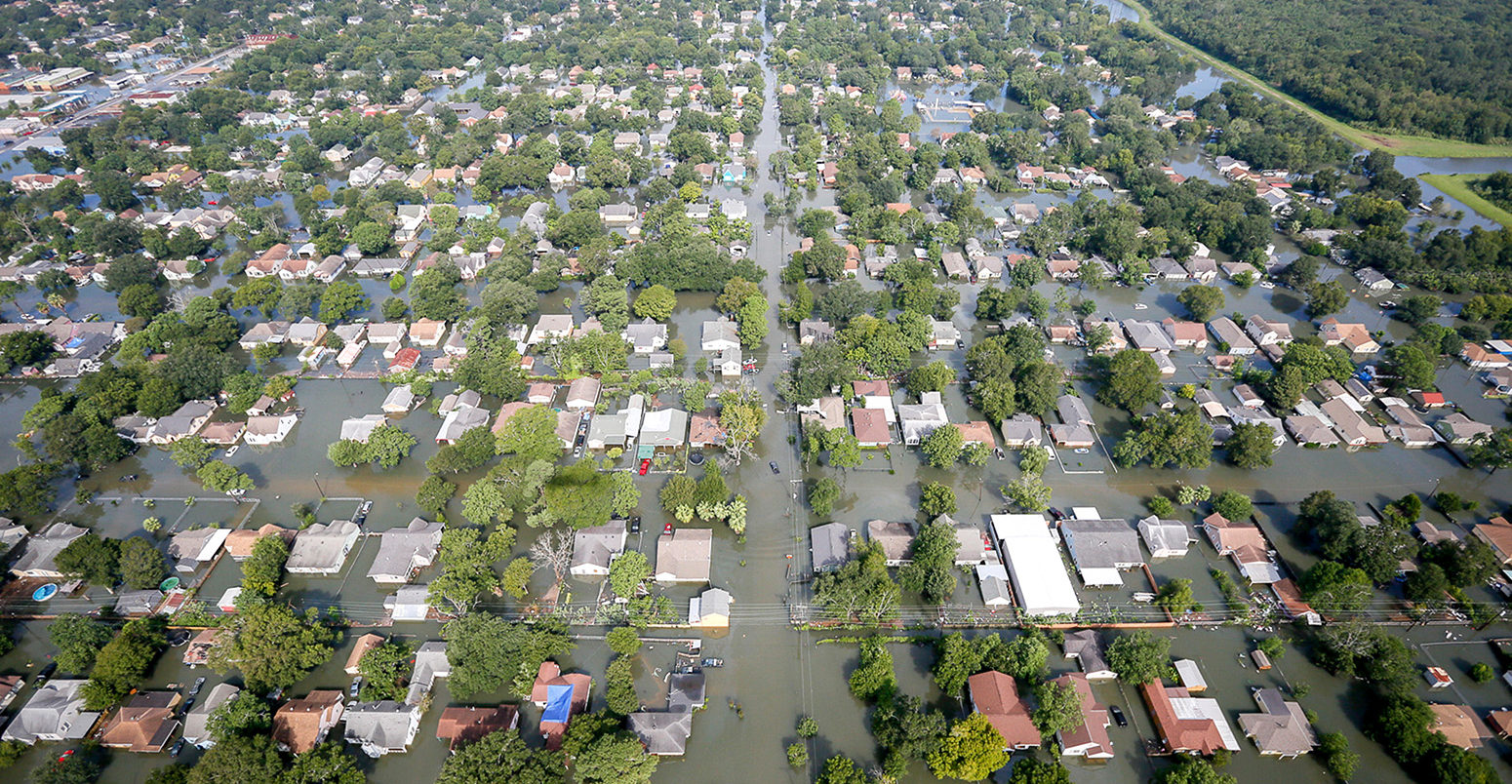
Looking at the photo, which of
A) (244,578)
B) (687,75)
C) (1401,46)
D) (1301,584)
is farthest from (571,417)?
(1401,46)

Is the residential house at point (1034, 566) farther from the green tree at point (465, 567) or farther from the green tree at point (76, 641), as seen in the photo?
the green tree at point (76, 641)

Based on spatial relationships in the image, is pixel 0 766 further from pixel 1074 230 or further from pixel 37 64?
pixel 37 64

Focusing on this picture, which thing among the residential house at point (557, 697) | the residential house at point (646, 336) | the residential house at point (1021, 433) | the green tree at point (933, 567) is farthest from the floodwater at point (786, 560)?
the residential house at point (646, 336)

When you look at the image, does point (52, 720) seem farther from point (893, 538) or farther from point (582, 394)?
point (893, 538)

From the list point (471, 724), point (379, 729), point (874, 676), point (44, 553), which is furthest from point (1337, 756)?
point (44, 553)

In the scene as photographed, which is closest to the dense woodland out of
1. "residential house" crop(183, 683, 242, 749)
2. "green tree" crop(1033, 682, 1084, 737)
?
"green tree" crop(1033, 682, 1084, 737)
